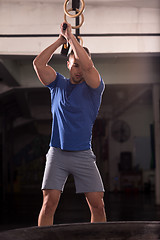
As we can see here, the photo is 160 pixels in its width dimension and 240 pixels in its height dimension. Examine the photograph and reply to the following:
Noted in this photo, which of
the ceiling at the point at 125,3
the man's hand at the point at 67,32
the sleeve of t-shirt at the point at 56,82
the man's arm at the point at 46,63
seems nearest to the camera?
the man's hand at the point at 67,32

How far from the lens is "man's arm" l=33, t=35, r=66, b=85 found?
73.7 inches

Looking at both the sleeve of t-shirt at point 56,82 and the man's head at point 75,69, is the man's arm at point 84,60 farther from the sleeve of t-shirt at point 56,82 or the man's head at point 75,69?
the sleeve of t-shirt at point 56,82

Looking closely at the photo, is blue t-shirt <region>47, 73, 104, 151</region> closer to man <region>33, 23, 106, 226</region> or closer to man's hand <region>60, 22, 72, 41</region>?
man <region>33, 23, 106, 226</region>

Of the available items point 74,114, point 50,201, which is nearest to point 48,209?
point 50,201

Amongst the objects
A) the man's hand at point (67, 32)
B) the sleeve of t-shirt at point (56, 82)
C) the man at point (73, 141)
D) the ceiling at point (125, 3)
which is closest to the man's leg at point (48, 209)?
the man at point (73, 141)

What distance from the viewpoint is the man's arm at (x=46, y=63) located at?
6.14ft

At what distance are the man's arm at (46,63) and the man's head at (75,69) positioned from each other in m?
0.11

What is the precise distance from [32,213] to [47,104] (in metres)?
6.27

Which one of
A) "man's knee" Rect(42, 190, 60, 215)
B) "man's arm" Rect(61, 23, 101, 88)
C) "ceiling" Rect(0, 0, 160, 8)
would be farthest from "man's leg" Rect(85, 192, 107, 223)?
"ceiling" Rect(0, 0, 160, 8)

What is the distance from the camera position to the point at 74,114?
207 cm

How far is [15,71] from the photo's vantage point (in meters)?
6.90

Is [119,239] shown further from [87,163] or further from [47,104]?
[47,104]

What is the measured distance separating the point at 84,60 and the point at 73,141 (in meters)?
0.45

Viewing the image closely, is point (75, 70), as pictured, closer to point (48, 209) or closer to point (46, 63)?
point (46, 63)
